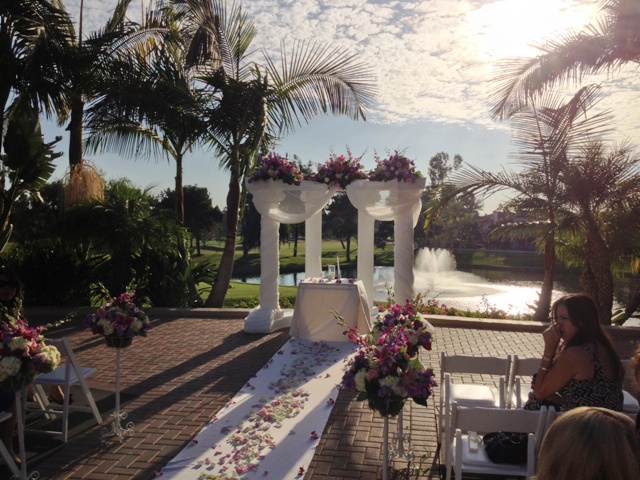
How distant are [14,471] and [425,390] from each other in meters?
3.21

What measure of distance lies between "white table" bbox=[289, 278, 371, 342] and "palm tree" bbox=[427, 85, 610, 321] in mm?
3087

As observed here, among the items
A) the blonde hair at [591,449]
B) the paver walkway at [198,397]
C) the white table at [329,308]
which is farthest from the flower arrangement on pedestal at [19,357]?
the white table at [329,308]

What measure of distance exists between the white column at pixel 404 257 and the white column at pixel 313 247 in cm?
167

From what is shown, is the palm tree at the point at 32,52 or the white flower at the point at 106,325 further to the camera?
the palm tree at the point at 32,52

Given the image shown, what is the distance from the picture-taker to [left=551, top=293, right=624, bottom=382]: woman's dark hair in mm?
3568

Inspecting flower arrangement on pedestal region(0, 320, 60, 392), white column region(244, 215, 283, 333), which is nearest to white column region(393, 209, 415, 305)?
white column region(244, 215, 283, 333)

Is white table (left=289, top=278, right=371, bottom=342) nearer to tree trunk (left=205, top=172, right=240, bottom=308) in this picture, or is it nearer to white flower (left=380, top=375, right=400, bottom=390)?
tree trunk (left=205, top=172, right=240, bottom=308)

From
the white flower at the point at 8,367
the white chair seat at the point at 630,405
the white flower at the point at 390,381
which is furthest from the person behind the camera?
the white chair seat at the point at 630,405

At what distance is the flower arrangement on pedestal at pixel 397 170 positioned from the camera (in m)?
8.78

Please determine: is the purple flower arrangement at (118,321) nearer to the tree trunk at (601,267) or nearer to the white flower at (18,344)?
the white flower at (18,344)

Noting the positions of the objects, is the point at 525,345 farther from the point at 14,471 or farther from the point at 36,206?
the point at 36,206

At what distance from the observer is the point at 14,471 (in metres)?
3.99

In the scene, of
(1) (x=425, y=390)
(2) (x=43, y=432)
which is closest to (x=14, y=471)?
(2) (x=43, y=432)

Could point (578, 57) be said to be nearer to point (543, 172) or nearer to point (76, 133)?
point (543, 172)
